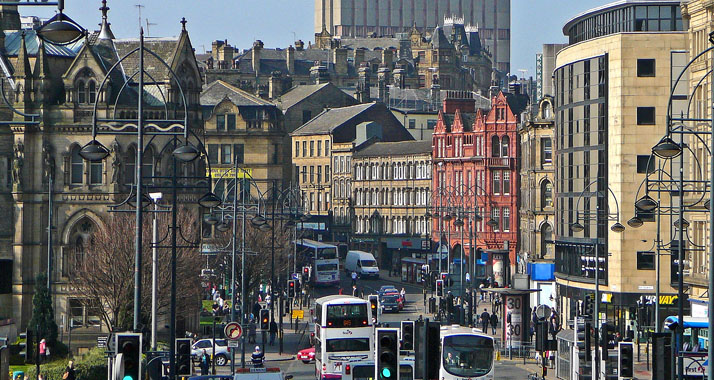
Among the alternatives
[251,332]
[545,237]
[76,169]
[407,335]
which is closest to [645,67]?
[251,332]

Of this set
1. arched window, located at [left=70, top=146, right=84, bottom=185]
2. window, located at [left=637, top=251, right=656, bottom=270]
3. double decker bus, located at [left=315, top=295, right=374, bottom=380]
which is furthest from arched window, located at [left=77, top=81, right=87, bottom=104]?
window, located at [left=637, top=251, right=656, bottom=270]

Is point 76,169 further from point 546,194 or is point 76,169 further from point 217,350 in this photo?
point 546,194

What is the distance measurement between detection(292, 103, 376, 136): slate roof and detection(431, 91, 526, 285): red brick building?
17532 mm

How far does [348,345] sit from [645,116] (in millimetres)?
29976

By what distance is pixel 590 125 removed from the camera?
269 feet

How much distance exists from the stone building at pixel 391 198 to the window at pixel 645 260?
60.4 metres

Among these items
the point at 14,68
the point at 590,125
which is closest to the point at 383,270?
the point at 590,125

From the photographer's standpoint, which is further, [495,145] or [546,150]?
[495,145]

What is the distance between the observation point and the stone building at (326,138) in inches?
6107

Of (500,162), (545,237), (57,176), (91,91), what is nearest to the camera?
(57,176)

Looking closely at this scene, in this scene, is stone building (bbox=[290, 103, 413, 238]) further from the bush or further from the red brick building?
the bush

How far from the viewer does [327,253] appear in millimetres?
115875

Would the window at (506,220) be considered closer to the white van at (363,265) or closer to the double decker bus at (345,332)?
the white van at (363,265)

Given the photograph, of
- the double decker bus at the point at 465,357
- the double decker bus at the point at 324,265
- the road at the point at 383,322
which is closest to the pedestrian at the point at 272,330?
the road at the point at 383,322
